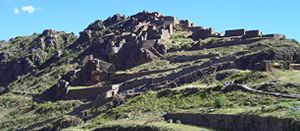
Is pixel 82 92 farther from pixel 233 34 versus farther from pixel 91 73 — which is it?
pixel 233 34

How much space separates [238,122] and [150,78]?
29.5 metres

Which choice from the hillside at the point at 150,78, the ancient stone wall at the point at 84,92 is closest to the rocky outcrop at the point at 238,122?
the hillside at the point at 150,78

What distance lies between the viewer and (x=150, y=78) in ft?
245

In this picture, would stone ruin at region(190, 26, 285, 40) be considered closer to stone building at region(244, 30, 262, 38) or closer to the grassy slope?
stone building at region(244, 30, 262, 38)

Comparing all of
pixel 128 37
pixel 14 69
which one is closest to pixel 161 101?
pixel 128 37

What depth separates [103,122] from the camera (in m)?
61.3

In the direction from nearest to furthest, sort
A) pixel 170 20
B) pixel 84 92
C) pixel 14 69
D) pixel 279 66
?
pixel 279 66 < pixel 84 92 < pixel 170 20 < pixel 14 69

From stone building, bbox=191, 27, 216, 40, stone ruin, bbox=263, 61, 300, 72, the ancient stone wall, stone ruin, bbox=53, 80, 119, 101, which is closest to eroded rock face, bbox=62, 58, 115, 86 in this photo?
stone ruin, bbox=53, 80, 119, 101

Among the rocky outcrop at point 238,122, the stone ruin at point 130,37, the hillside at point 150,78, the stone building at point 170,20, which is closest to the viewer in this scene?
the rocky outcrop at point 238,122

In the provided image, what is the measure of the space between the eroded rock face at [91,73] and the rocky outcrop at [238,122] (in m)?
29.7

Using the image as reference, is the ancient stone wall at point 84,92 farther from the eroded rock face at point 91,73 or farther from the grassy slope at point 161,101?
the eroded rock face at point 91,73

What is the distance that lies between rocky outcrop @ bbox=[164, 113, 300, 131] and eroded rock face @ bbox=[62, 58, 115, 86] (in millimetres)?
29673

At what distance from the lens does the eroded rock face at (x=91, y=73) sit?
83.7 meters

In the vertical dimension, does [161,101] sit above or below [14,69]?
below
